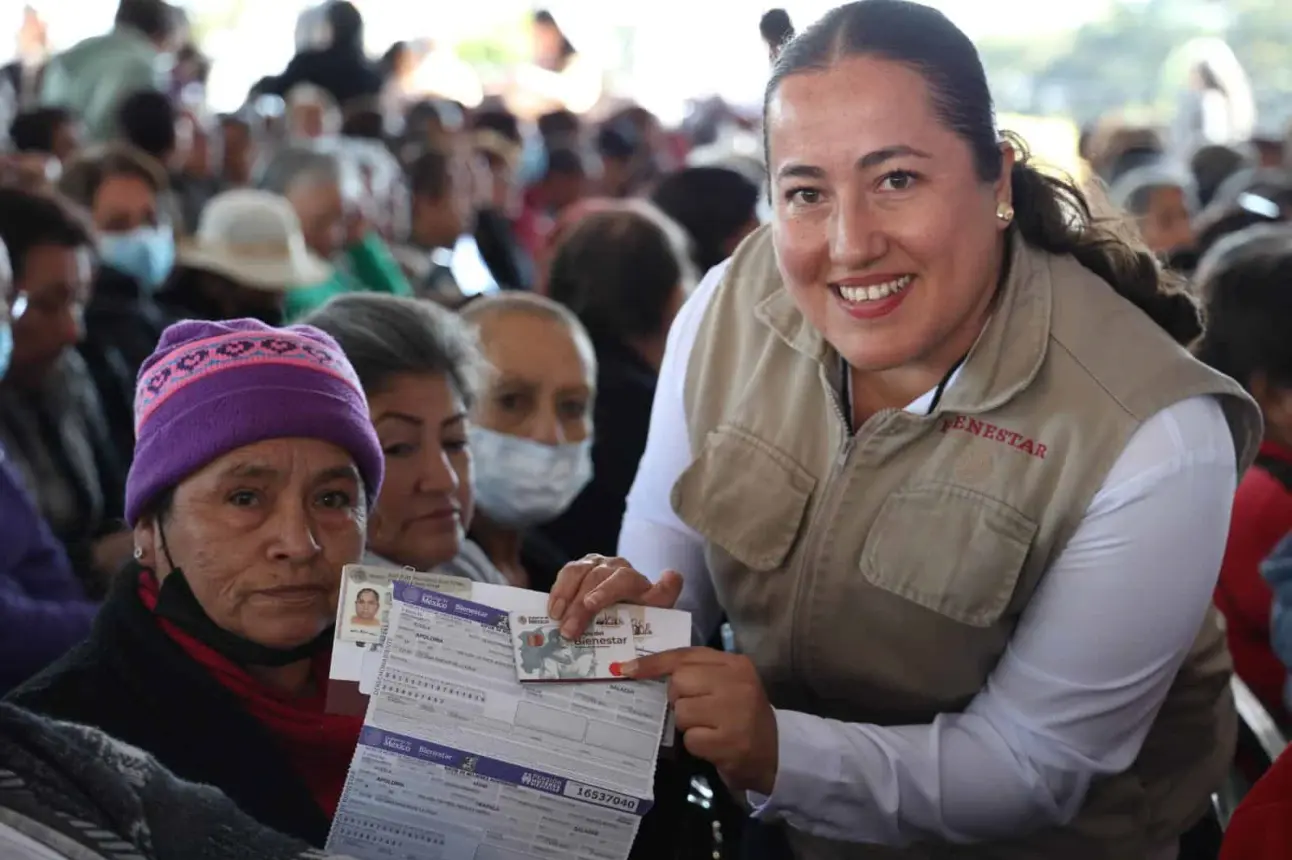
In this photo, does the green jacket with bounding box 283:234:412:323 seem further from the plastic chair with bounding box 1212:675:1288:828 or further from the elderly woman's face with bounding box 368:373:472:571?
the plastic chair with bounding box 1212:675:1288:828

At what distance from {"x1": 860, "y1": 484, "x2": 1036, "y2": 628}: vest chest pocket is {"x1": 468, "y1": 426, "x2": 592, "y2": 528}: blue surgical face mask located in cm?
121

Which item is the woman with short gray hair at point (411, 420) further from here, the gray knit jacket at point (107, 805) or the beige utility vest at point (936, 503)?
the gray knit jacket at point (107, 805)

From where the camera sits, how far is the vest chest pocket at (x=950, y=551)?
213 cm

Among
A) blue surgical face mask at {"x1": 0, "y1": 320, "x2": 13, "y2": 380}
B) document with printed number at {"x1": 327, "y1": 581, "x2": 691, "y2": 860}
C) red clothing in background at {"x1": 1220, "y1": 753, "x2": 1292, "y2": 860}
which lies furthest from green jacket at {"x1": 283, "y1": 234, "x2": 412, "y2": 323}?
red clothing in background at {"x1": 1220, "y1": 753, "x2": 1292, "y2": 860}

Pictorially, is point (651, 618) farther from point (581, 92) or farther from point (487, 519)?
point (581, 92)

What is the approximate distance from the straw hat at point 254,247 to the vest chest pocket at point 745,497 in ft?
10.8

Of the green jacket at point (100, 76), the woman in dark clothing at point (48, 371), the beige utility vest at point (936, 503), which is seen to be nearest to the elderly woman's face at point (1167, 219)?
the woman in dark clothing at point (48, 371)

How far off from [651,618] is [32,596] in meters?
1.78

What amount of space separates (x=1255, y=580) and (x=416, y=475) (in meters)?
1.70

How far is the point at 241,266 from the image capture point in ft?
17.7

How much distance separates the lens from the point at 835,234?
2068 millimetres

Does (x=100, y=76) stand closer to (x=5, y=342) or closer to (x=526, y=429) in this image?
(x=5, y=342)

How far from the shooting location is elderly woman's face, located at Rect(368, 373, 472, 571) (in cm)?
264

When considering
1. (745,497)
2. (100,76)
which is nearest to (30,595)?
(745,497)
